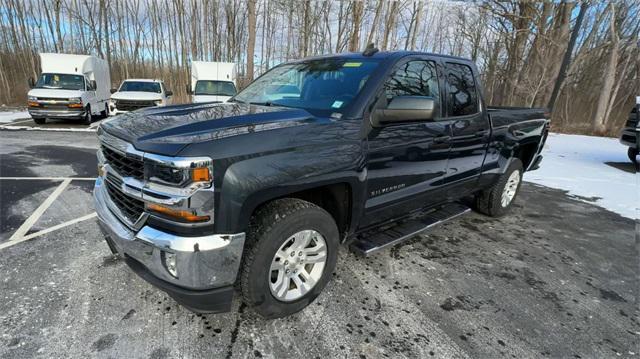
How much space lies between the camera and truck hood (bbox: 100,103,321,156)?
1.93 meters

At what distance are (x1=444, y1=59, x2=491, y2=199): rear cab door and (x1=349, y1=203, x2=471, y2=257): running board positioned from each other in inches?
10.1

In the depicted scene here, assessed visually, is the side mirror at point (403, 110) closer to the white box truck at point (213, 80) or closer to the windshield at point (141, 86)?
the white box truck at point (213, 80)

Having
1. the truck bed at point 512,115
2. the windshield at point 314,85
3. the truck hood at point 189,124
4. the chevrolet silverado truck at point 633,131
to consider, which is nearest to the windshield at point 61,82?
the windshield at point 314,85

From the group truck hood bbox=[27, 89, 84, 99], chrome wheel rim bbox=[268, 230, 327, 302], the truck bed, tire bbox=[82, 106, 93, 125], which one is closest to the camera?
chrome wheel rim bbox=[268, 230, 327, 302]

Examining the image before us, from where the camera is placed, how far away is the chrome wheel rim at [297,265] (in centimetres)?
238

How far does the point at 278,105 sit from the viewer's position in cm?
302

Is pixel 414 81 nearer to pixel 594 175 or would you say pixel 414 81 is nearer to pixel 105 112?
pixel 594 175

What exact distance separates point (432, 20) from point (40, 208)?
33.1 m

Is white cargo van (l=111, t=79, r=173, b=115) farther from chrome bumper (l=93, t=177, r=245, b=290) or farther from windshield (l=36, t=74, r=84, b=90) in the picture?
chrome bumper (l=93, t=177, r=245, b=290)

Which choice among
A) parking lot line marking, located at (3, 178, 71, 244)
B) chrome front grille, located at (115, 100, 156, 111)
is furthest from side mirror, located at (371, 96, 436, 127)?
chrome front grille, located at (115, 100, 156, 111)

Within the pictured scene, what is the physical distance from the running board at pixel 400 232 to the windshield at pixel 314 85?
1260 millimetres

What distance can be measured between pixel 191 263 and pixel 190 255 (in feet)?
0.17

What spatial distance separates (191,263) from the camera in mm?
1896

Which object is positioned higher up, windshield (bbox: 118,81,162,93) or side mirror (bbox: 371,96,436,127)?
side mirror (bbox: 371,96,436,127)
